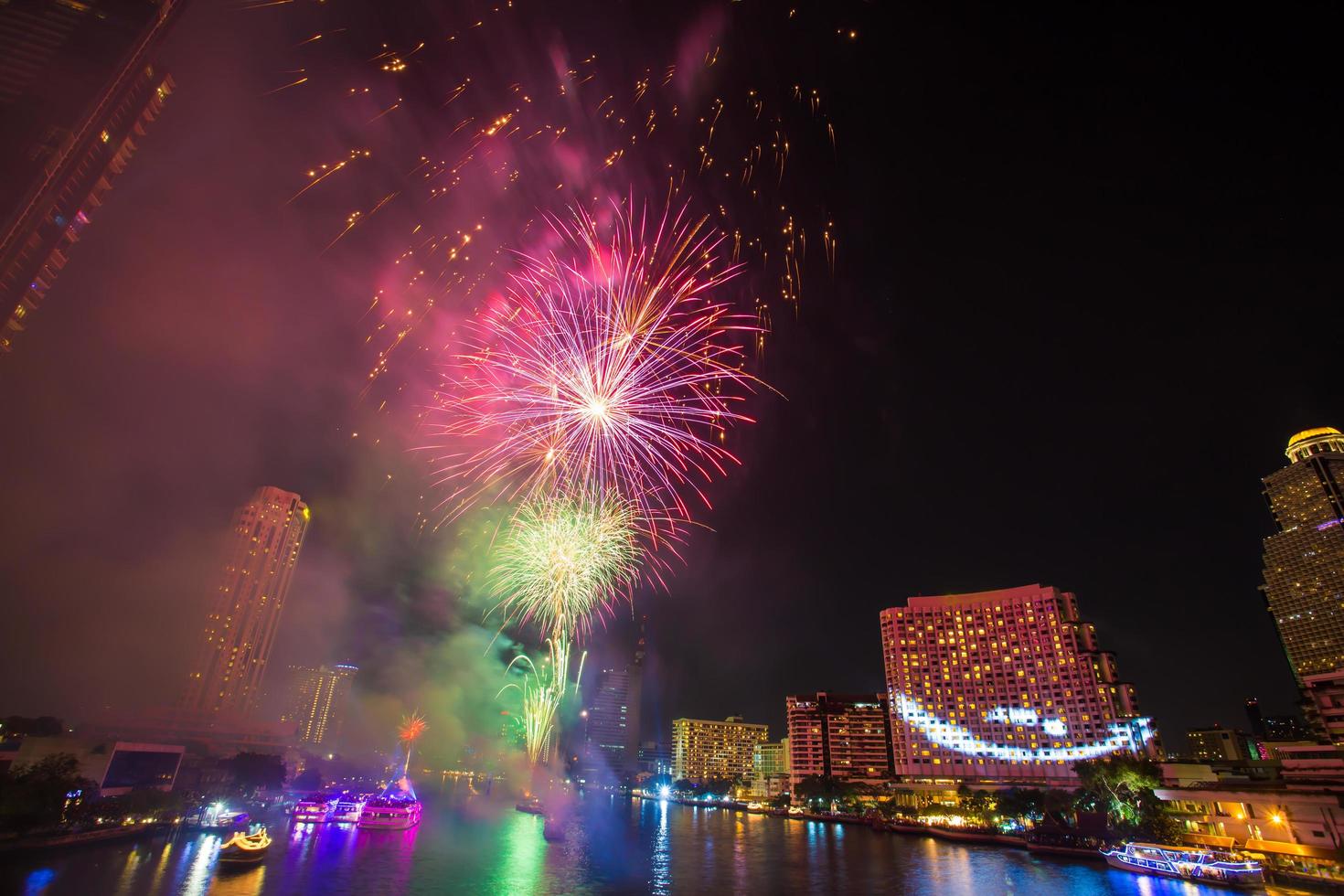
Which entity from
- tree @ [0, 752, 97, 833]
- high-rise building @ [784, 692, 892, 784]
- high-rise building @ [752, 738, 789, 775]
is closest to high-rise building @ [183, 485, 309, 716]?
tree @ [0, 752, 97, 833]

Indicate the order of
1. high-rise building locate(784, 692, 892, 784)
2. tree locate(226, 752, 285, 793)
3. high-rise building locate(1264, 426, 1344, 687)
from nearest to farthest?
tree locate(226, 752, 285, 793) → high-rise building locate(1264, 426, 1344, 687) → high-rise building locate(784, 692, 892, 784)

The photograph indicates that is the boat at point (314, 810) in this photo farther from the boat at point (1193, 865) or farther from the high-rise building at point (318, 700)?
the high-rise building at point (318, 700)

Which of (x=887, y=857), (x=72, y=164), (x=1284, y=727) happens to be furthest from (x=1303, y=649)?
(x=72, y=164)

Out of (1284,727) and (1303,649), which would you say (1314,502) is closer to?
(1303,649)

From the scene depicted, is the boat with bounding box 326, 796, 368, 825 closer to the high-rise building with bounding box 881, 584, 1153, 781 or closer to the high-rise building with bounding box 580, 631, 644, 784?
the high-rise building with bounding box 881, 584, 1153, 781

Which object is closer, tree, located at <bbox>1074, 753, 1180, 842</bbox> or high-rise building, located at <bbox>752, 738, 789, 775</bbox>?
tree, located at <bbox>1074, 753, 1180, 842</bbox>

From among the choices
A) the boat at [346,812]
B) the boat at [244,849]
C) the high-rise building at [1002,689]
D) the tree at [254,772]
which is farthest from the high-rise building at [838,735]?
the boat at [244,849]

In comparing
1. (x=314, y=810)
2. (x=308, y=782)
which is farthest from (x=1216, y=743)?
(x=308, y=782)
